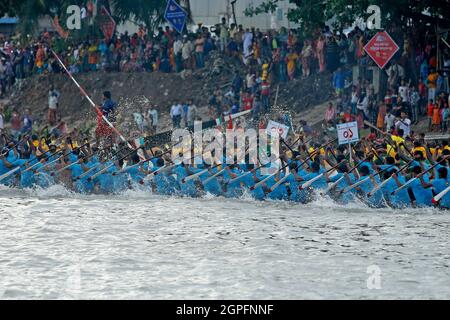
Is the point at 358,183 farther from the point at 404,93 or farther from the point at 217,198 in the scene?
the point at 404,93

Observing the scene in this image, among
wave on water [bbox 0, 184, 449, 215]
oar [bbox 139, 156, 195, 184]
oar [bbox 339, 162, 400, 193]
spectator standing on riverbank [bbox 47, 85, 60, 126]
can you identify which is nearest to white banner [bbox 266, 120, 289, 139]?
wave on water [bbox 0, 184, 449, 215]

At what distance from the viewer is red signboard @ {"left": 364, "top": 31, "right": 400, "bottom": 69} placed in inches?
1168

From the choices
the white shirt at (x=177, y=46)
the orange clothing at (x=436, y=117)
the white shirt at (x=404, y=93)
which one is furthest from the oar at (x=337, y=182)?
the white shirt at (x=177, y=46)

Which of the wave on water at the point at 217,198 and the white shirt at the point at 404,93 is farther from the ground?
the white shirt at the point at 404,93

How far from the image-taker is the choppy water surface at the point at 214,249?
60.1 ft

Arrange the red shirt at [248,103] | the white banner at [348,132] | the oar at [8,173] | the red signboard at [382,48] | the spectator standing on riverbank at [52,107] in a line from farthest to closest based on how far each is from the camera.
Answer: the spectator standing on riverbank at [52,107], the red shirt at [248,103], the red signboard at [382,48], the oar at [8,173], the white banner at [348,132]

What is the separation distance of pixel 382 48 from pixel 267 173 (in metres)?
5.26

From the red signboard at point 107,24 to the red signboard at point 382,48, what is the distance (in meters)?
10.5

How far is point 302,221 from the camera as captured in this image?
78.8 feet

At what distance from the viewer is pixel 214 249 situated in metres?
21.4

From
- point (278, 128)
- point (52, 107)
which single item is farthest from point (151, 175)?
point (52, 107)

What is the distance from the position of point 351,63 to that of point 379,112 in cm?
319

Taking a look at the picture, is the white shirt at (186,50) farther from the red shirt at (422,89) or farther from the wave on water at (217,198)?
the wave on water at (217,198)

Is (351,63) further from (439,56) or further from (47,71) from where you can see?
(47,71)
